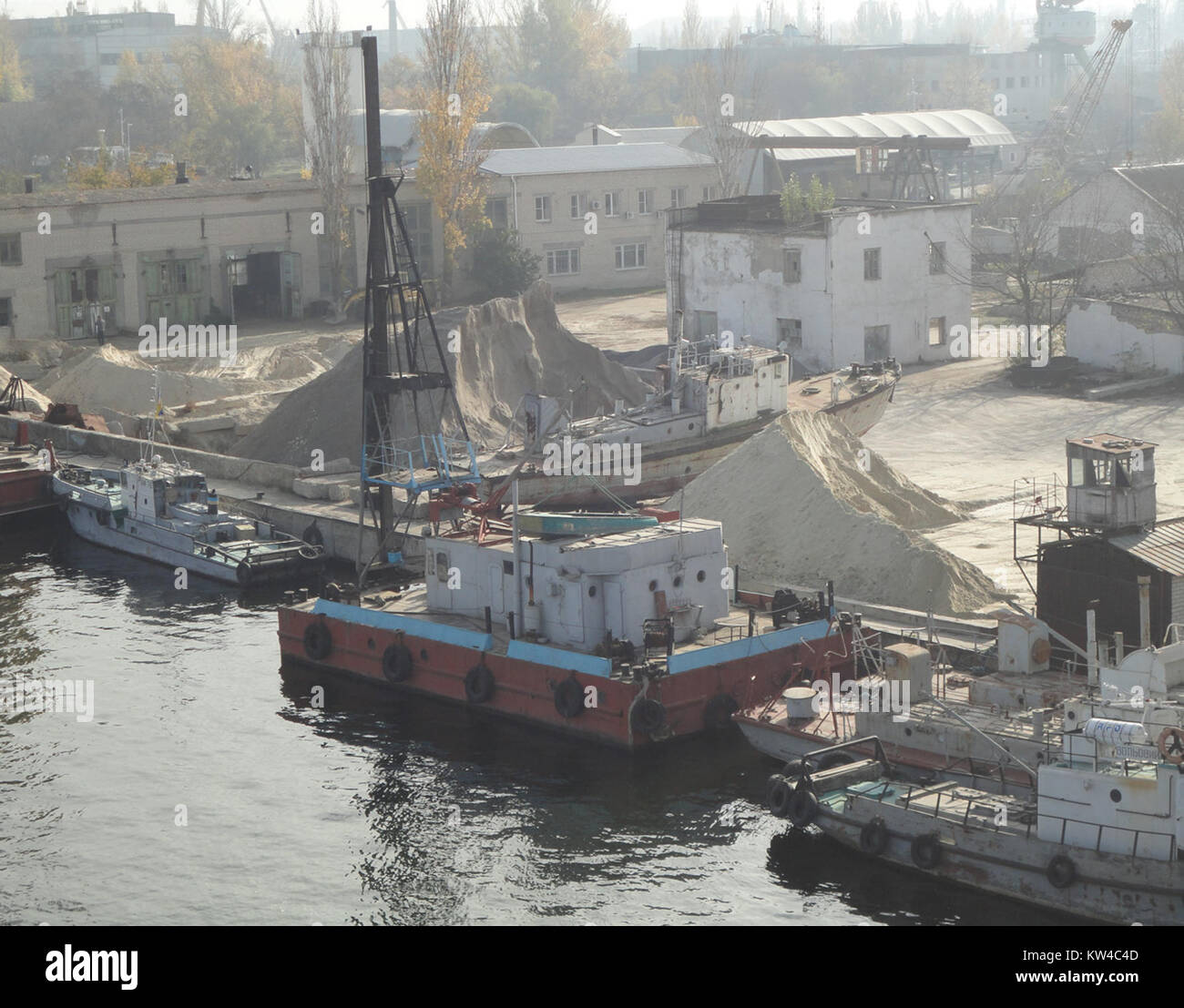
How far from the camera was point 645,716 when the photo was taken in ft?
88.2

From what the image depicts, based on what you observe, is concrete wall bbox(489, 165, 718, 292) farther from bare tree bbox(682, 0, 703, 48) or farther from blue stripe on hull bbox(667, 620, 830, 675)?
bare tree bbox(682, 0, 703, 48)

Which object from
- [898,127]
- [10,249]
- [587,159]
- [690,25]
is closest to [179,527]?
[10,249]

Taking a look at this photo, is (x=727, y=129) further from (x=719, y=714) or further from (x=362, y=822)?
(x=362, y=822)

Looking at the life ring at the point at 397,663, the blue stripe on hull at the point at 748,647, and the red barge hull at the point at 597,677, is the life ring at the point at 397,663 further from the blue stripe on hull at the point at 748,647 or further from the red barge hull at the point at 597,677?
the blue stripe on hull at the point at 748,647

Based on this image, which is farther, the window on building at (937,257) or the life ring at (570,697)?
the window on building at (937,257)

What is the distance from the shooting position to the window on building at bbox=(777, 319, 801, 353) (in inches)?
2288

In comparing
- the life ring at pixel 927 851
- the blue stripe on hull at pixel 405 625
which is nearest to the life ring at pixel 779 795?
the life ring at pixel 927 851

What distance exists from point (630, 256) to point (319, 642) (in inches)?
2112

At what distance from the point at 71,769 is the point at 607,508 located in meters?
18.1

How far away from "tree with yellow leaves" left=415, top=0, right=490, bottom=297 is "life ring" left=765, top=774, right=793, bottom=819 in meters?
55.2

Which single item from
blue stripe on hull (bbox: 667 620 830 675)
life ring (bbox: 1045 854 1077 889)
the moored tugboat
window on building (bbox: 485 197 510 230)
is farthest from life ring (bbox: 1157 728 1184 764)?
window on building (bbox: 485 197 510 230)

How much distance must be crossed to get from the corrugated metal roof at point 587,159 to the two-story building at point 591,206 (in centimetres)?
5

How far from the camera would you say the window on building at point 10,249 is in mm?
64812
